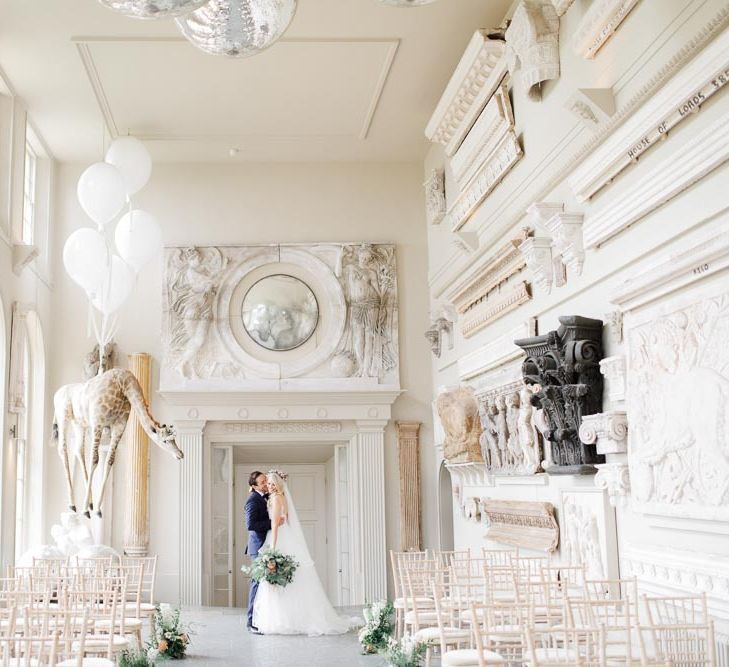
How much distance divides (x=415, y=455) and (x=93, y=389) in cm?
539

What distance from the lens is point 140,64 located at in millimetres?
11734

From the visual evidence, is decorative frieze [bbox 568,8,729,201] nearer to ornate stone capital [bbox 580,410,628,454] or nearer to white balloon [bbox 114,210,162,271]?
ornate stone capital [bbox 580,410,628,454]

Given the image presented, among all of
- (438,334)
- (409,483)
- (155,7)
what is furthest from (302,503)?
(155,7)

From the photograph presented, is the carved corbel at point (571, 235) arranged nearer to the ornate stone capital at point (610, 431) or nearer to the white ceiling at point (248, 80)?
the ornate stone capital at point (610, 431)

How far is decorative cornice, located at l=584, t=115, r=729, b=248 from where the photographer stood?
18.8 ft

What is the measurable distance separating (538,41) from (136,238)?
511cm

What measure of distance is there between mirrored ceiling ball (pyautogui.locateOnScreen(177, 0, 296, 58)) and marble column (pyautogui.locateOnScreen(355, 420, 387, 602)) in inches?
410

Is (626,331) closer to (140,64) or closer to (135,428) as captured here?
(140,64)

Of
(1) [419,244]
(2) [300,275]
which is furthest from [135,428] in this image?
(1) [419,244]

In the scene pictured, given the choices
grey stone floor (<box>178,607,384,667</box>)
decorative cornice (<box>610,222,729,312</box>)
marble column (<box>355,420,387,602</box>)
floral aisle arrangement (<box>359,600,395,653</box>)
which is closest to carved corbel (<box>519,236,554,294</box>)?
decorative cornice (<box>610,222,729,312</box>)

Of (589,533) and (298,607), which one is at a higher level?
(589,533)

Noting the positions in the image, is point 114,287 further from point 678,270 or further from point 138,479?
point 678,270

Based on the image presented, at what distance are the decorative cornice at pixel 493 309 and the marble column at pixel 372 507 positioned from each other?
2.78 meters

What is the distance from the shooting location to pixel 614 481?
23.8 ft
